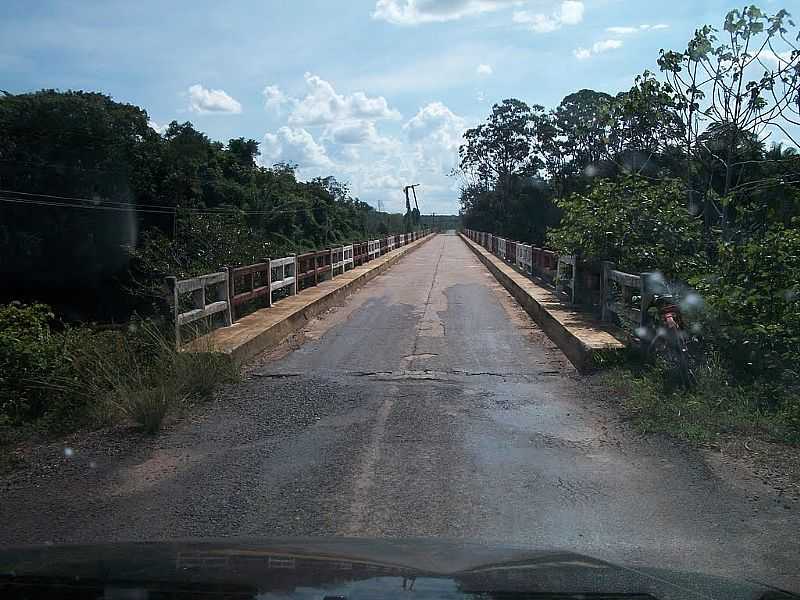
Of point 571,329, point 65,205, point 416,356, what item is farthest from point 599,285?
point 65,205

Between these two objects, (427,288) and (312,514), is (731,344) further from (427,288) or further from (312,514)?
(427,288)

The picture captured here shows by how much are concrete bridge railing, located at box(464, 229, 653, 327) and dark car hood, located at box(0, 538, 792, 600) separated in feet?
22.0

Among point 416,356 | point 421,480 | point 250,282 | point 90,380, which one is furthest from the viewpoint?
point 250,282

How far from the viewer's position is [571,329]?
1130cm

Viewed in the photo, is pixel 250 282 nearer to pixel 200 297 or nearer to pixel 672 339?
pixel 200 297

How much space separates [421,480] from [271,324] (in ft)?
22.5

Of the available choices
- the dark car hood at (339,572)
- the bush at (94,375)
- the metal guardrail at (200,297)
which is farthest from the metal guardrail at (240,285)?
the dark car hood at (339,572)

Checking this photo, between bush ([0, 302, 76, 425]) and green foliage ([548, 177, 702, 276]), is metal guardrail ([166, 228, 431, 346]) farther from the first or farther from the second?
green foliage ([548, 177, 702, 276])

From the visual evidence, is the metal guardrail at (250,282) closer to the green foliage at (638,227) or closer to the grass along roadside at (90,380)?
the grass along roadside at (90,380)

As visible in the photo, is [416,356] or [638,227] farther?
[638,227]

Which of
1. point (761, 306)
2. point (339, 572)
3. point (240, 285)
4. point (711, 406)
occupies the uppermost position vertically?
point (761, 306)

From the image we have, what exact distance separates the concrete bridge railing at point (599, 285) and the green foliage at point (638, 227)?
0.90 ft

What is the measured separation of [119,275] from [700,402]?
2484 cm

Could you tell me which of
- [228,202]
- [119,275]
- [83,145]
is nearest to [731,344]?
[119,275]
